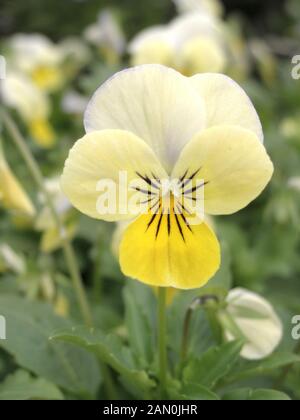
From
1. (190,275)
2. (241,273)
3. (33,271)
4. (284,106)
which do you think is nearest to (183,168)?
(190,275)

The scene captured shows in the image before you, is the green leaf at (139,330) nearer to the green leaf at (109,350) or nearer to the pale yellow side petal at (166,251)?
the green leaf at (109,350)

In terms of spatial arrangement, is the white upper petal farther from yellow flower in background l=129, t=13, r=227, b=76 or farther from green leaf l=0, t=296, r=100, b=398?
yellow flower in background l=129, t=13, r=227, b=76

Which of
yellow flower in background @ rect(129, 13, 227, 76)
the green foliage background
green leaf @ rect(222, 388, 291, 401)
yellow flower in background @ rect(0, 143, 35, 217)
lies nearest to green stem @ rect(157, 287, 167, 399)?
the green foliage background

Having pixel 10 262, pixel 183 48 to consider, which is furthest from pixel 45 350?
pixel 183 48

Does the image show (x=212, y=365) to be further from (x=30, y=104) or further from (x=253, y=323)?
(x=30, y=104)

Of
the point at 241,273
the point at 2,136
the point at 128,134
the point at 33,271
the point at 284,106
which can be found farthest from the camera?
the point at 284,106

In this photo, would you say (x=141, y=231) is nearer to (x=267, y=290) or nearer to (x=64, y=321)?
(x=64, y=321)
